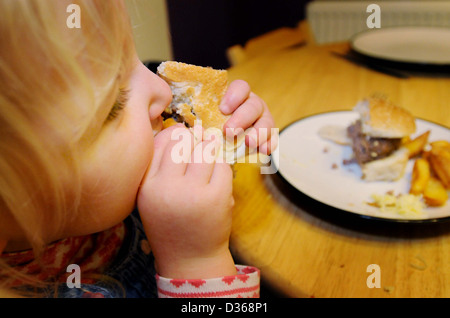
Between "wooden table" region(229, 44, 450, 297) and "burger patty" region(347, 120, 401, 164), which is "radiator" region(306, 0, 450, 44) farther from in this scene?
"wooden table" region(229, 44, 450, 297)

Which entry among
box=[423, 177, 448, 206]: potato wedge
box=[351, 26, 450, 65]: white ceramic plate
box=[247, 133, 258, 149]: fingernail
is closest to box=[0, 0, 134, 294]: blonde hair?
box=[247, 133, 258, 149]: fingernail

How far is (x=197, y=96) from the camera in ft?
1.68

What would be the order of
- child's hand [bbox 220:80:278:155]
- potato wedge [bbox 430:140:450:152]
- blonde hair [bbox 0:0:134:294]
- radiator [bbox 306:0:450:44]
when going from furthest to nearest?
radiator [bbox 306:0:450:44], potato wedge [bbox 430:140:450:152], child's hand [bbox 220:80:278:155], blonde hair [bbox 0:0:134:294]

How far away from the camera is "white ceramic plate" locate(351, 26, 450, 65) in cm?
139

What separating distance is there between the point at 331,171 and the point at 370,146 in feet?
0.38

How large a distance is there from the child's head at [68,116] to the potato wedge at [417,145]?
0.55 metres

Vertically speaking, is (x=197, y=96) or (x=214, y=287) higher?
(x=197, y=96)

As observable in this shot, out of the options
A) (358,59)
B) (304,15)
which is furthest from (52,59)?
(304,15)

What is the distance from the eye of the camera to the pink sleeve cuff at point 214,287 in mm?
513

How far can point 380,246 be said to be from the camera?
1.87 feet

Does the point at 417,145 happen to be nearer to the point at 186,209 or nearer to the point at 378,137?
the point at 378,137

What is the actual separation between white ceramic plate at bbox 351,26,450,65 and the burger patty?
24.4 inches

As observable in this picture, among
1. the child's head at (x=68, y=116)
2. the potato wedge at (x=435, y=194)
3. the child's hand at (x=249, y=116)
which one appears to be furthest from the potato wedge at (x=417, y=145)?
the child's head at (x=68, y=116)

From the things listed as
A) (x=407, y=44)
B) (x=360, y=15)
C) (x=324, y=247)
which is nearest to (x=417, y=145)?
(x=324, y=247)
